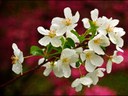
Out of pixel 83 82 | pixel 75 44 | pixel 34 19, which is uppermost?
pixel 34 19

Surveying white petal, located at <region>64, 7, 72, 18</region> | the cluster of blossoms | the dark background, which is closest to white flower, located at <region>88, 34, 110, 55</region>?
the cluster of blossoms

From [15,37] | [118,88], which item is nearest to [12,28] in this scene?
[15,37]

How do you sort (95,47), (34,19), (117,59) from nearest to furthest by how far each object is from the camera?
(95,47) → (117,59) → (34,19)

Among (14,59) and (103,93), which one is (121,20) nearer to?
(103,93)

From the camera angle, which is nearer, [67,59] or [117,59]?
[67,59]

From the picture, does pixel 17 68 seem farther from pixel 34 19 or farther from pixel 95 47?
pixel 34 19

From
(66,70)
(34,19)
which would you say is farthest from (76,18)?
(34,19)
